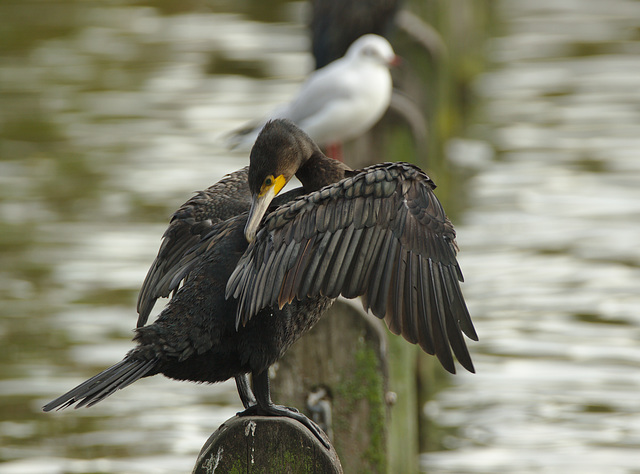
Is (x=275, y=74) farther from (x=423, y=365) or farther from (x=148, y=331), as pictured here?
(x=148, y=331)

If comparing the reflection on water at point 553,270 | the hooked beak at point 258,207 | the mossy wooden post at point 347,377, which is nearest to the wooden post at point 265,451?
the hooked beak at point 258,207

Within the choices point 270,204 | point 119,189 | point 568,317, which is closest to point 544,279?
point 568,317

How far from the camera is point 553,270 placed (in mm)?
7629

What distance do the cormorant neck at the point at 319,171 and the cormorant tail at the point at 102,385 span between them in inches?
32.0

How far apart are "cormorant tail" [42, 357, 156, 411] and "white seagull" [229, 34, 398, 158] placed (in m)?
2.94

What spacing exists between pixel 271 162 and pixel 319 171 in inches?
9.0

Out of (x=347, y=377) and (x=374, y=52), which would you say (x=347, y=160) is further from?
(x=347, y=377)

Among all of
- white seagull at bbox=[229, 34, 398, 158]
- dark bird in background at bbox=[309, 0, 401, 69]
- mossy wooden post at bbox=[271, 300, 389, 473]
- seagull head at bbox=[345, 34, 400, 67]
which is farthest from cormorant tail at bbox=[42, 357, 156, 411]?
dark bird in background at bbox=[309, 0, 401, 69]

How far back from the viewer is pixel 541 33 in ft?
46.8

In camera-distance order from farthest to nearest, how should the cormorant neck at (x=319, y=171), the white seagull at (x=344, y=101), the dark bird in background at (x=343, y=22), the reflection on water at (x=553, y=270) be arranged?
the dark bird in background at (x=343, y=22) < the white seagull at (x=344, y=101) < the reflection on water at (x=553, y=270) < the cormorant neck at (x=319, y=171)

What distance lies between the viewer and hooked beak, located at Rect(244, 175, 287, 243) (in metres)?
3.21

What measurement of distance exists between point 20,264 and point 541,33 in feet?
28.1

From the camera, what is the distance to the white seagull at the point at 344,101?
19.4 ft

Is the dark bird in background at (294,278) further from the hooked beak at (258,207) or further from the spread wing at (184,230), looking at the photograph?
the spread wing at (184,230)
